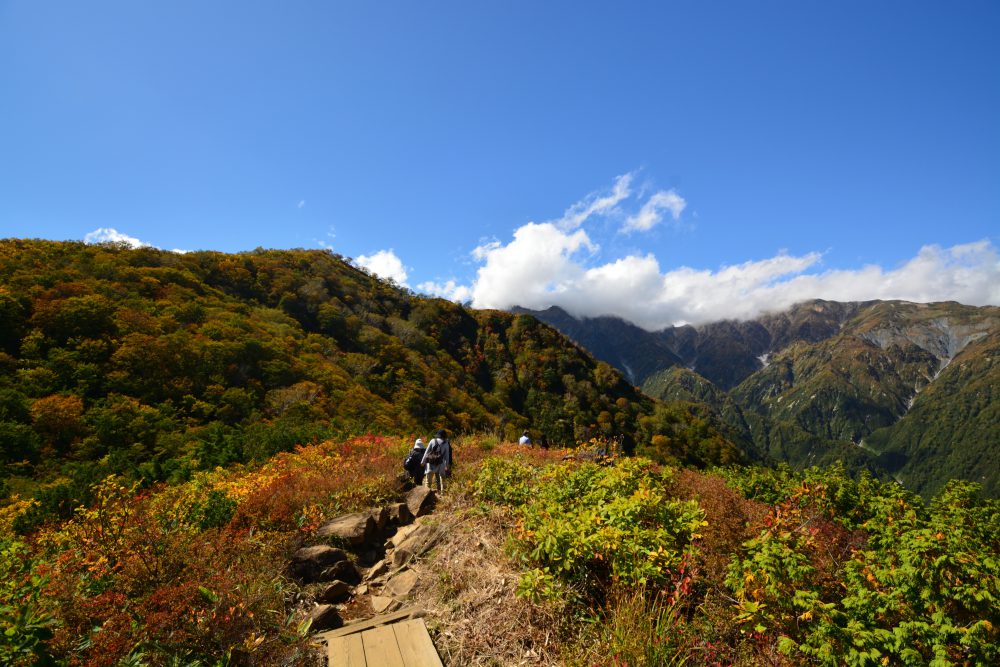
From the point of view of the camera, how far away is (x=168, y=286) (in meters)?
27.0

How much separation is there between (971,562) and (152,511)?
9.28 meters

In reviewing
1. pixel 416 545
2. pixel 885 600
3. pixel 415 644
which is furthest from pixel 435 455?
pixel 885 600

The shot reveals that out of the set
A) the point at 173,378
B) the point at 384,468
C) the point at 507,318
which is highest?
the point at 507,318

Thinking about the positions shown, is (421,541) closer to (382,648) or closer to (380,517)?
(380,517)

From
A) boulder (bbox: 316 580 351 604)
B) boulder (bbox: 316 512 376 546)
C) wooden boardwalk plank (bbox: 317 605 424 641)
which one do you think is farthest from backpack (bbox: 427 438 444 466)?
wooden boardwalk plank (bbox: 317 605 424 641)

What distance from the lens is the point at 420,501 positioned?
8219 mm

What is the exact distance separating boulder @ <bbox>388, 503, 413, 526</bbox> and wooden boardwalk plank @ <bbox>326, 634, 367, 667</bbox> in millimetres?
3201

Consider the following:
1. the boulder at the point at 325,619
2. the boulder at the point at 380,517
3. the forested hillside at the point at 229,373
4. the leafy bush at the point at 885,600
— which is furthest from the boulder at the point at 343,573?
the forested hillside at the point at 229,373

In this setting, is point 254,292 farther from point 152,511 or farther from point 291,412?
point 152,511

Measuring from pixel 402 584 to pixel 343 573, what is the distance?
0.96 m

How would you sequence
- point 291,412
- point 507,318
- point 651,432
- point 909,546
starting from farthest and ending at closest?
point 507,318
point 651,432
point 291,412
point 909,546

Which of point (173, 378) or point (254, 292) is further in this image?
point (254, 292)

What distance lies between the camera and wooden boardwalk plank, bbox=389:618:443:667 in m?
4.33

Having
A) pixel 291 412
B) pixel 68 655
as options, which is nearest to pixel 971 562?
pixel 68 655
